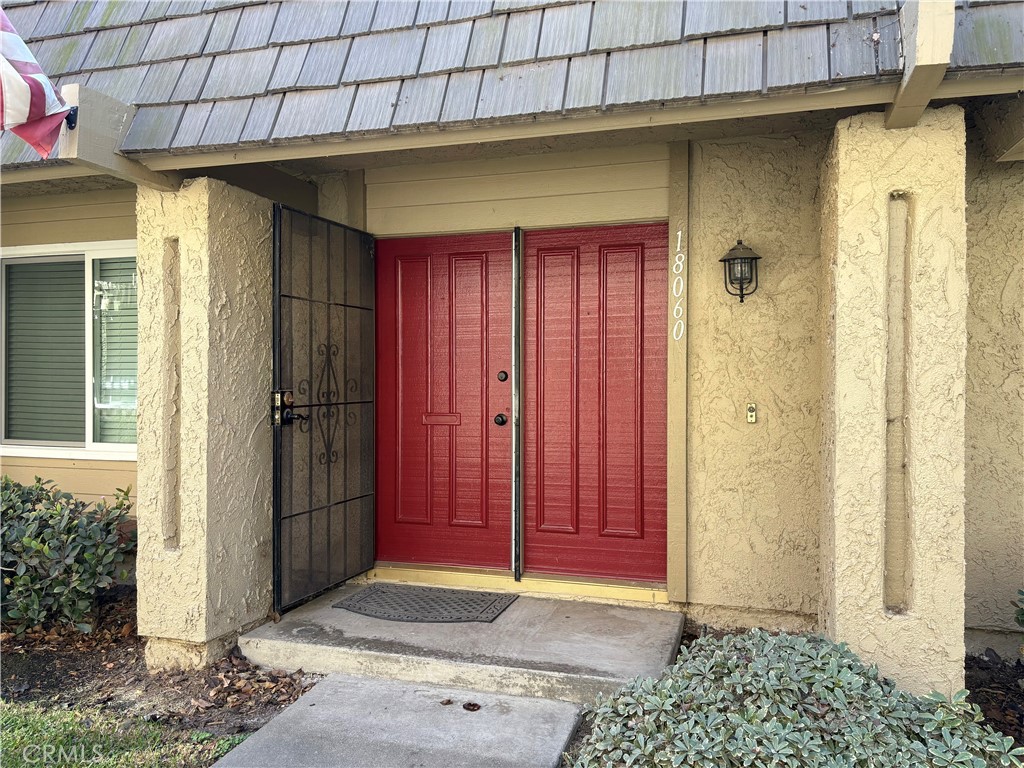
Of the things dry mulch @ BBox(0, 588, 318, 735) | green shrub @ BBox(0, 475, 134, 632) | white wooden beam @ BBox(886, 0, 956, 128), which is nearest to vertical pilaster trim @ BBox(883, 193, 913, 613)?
white wooden beam @ BBox(886, 0, 956, 128)

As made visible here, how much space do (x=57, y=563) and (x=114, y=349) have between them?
1784mm

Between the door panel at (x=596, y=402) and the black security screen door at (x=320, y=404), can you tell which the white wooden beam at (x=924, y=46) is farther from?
the black security screen door at (x=320, y=404)

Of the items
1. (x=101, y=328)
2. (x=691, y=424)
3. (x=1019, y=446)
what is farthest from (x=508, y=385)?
(x=101, y=328)

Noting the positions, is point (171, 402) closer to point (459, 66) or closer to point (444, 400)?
point (444, 400)

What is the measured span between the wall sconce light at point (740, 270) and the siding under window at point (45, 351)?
4.72 meters

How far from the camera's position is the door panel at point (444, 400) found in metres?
4.72

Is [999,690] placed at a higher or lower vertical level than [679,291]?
lower

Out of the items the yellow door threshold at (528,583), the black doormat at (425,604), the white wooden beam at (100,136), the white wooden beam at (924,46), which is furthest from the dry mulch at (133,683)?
the white wooden beam at (924,46)

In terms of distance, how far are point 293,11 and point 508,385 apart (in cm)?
243

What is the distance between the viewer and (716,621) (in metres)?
4.20

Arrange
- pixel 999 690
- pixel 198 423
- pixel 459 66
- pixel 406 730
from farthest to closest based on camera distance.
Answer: pixel 198 423, pixel 999 690, pixel 459 66, pixel 406 730

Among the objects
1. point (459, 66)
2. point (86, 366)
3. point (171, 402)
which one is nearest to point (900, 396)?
point (459, 66)

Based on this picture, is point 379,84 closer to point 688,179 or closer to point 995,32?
point 688,179

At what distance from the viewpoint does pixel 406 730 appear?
10.4 ft
